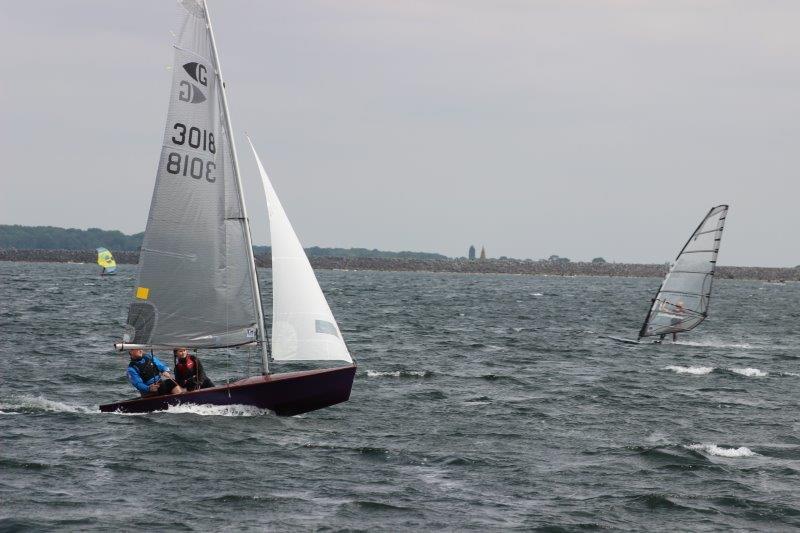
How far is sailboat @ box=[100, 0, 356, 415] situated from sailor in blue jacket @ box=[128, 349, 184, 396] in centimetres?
25

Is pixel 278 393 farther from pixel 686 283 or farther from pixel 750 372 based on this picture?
pixel 686 283

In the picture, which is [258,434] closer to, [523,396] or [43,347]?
[523,396]

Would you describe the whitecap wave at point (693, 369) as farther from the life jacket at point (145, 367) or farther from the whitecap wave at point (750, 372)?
the life jacket at point (145, 367)

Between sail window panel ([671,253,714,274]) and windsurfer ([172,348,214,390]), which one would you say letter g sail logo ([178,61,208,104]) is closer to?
windsurfer ([172,348,214,390])

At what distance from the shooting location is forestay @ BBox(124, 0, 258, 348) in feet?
68.0

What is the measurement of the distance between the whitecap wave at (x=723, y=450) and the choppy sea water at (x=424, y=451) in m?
0.08

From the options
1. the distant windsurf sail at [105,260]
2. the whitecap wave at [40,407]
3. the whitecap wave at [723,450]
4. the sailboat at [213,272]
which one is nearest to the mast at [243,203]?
the sailboat at [213,272]

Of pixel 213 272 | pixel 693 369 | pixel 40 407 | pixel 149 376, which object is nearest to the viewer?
pixel 213 272

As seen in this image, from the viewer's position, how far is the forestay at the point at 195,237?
20.7 metres

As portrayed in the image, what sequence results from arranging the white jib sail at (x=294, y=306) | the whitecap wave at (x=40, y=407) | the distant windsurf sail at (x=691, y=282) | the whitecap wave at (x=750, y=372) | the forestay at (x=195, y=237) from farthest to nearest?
the distant windsurf sail at (x=691, y=282) → the whitecap wave at (x=750, y=372) → the whitecap wave at (x=40, y=407) → the white jib sail at (x=294, y=306) → the forestay at (x=195, y=237)

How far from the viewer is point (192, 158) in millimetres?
20922

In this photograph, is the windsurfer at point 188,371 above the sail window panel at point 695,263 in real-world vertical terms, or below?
below

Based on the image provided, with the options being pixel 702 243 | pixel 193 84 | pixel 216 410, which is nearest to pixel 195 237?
pixel 193 84

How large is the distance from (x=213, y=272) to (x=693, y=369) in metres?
19.0
